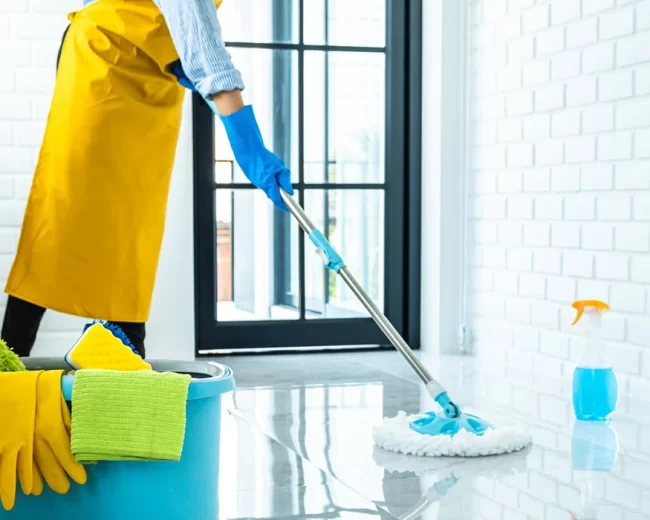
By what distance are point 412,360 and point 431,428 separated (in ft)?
0.50

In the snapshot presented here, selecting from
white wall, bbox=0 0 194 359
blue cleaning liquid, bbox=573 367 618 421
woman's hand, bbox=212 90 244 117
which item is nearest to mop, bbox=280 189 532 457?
woman's hand, bbox=212 90 244 117

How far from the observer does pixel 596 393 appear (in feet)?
7.62

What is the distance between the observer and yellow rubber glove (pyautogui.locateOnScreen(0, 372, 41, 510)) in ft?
4.17

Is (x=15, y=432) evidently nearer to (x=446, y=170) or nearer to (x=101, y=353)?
(x=101, y=353)

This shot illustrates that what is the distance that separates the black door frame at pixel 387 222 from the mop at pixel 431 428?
4.90ft

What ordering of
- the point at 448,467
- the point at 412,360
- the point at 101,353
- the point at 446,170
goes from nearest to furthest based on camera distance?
the point at 101,353 → the point at 448,467 → the point at 412,360 → the point at 446,170

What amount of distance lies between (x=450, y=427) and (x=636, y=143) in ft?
3.37

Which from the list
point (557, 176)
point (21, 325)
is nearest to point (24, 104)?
point (21, 325)

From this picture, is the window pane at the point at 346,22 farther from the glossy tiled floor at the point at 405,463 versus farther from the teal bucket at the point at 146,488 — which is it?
the teal bucket at the point at 146,488

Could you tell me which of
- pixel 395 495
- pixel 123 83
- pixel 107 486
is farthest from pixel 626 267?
pixel 107 486

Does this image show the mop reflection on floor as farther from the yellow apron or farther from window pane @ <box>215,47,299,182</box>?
window pane @ <box>215,47,299,182</box>

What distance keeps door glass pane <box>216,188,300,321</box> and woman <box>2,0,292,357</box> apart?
1179 mm

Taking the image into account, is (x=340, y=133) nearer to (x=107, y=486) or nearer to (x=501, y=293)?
(x=501, y=293)

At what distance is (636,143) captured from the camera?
2570mm
